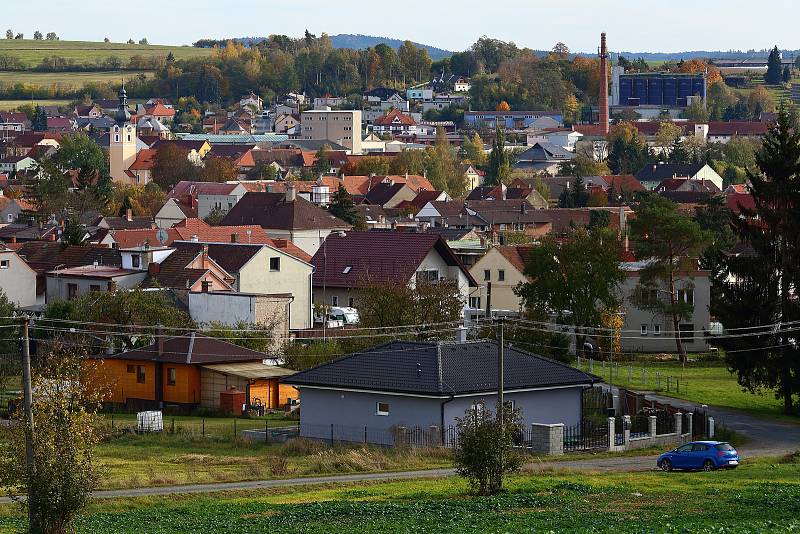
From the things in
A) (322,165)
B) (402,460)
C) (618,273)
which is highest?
(322,165)

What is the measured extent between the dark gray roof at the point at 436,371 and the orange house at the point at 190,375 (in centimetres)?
575

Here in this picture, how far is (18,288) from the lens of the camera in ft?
198

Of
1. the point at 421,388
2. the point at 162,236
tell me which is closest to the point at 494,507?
the point at 421,388

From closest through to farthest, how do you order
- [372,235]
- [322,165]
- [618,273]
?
[618,273], [372,235], [322,165]

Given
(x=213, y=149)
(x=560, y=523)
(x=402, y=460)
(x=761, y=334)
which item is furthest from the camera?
(x=213, y=149)

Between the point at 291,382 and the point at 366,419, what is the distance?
2.44 meters

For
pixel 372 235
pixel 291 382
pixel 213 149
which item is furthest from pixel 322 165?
pixel 291 382

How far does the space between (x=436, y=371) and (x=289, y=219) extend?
157ft

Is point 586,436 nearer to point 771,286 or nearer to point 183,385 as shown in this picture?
point 771,286

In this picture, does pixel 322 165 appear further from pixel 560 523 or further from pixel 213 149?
pixel 560 523

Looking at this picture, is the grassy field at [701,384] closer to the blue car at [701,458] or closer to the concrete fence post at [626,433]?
the concrete fence post at [626,433]

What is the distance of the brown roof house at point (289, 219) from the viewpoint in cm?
8262

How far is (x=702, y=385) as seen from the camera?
50.0 m

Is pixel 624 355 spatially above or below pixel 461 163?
below
